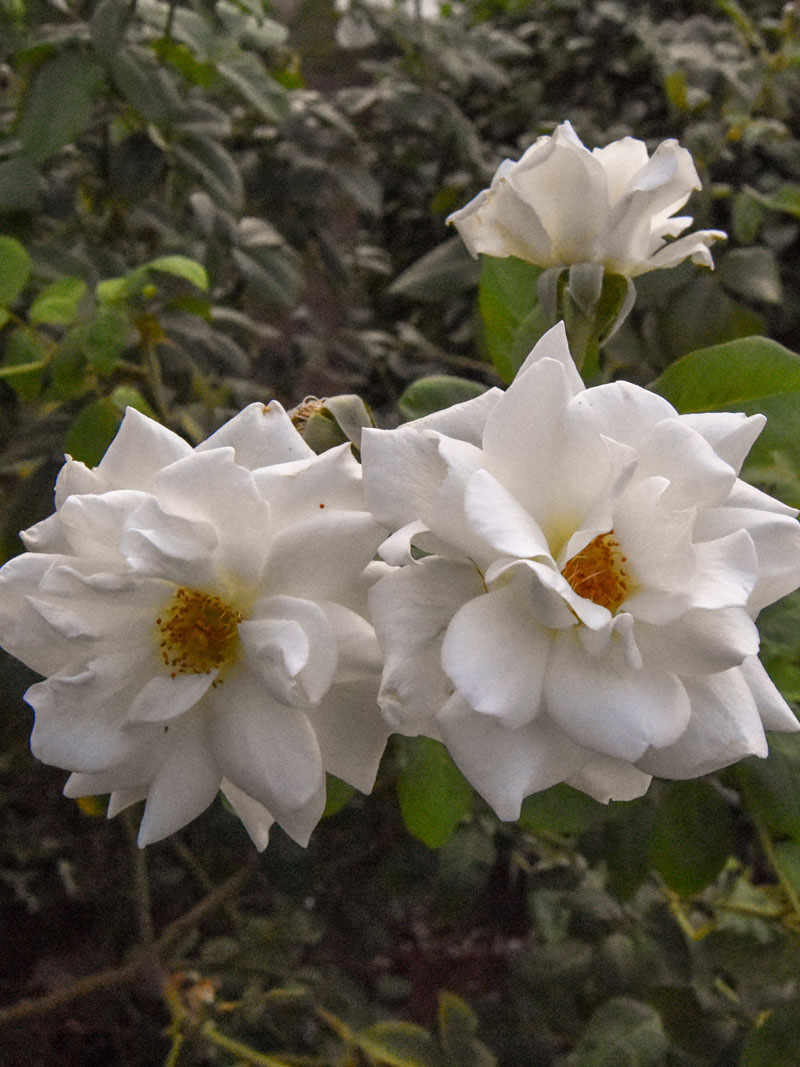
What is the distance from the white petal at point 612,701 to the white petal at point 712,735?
2cm

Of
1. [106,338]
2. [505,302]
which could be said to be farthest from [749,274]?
[106,338]

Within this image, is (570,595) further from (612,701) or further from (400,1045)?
(400,1045)

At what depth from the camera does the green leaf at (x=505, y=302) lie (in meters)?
0.74

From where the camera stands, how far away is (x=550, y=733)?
42 cm

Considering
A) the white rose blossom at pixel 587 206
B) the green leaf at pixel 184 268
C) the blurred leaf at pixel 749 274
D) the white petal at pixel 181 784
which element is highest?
the white rose blossom at pixel 587 206

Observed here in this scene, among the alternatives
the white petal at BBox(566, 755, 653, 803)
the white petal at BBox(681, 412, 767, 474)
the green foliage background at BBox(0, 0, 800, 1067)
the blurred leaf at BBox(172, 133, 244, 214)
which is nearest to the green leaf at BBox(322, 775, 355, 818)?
the green foliage background at BBox(0, 0, 800, 1067)

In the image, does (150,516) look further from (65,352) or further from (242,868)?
(242,868)

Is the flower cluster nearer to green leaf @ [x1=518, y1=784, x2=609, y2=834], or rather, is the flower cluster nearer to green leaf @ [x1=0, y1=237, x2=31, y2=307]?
green leaf @ [x1=518, y1=784, x2=609, y2=834]

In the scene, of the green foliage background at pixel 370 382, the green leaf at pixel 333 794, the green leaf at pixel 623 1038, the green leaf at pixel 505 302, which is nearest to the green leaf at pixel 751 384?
the green foliage background at pixel 370 382

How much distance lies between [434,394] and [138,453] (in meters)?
0.28

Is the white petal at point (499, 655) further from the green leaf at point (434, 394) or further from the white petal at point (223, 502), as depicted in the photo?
the green leaf at point (434, 394)

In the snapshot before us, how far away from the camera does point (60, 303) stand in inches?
34.4

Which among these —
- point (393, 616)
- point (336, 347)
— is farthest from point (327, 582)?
point (336, 347)

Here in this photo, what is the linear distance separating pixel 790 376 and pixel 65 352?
0.61 m
